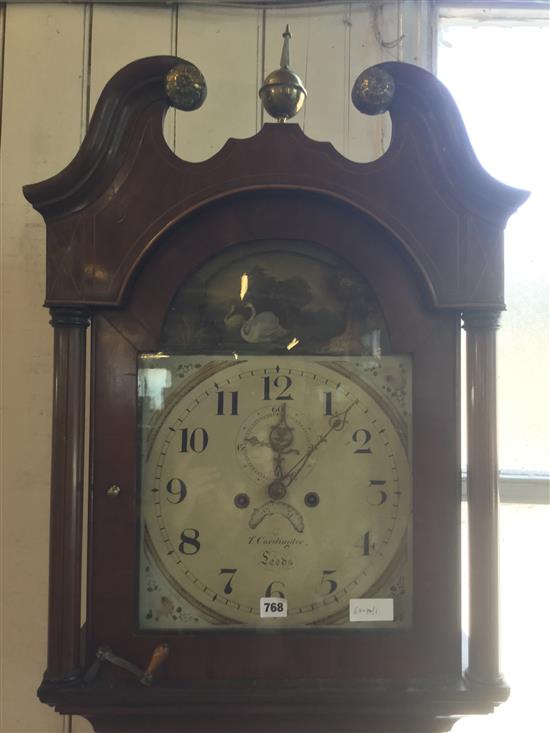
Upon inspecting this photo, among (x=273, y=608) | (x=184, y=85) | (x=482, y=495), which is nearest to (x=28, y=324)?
(x=184, y=85)

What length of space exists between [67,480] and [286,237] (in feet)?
1.25

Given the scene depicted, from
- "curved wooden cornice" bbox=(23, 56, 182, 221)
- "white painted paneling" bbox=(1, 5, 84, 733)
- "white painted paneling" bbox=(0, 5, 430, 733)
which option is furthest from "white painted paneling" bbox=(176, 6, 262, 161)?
"curved wooden cornice" bbox=(23, 56, 182, 221)

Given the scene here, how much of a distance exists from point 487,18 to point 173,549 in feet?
3.41

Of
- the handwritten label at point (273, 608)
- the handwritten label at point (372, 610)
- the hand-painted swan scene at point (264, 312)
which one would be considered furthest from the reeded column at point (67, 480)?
the handwritten label at point (372, 610)

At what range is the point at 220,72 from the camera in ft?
3.34

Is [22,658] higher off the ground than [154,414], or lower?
lower

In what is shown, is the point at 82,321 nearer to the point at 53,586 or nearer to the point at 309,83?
the point at 53,586

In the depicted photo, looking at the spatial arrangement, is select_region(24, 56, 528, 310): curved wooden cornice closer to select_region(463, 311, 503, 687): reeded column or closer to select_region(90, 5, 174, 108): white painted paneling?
select_region(463, 311, 503, 687): reeded column

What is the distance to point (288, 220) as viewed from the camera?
71 centimetres

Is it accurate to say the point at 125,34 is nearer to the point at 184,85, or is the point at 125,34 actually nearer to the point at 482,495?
the point at 184,85

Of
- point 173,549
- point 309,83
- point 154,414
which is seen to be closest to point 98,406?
point 154,414

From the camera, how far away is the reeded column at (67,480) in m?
0.68

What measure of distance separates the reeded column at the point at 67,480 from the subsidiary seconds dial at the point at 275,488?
81mm

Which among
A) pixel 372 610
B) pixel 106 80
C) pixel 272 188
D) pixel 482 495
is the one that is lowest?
pixel 372 610
